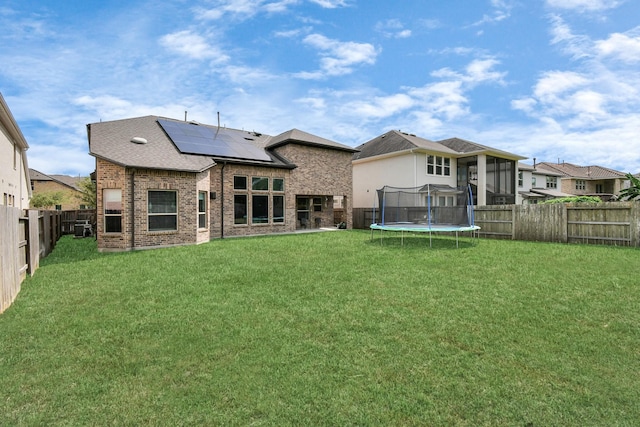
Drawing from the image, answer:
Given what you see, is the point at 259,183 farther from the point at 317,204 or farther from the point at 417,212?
the point at 417,212

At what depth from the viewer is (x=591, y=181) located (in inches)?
1542

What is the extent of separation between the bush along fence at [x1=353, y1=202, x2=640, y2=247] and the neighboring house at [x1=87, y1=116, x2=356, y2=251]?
8257 mm

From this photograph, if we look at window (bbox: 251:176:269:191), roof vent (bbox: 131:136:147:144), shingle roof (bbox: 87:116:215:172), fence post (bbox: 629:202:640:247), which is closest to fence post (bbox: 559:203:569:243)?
fence post (bbox: 629:202:640:247)

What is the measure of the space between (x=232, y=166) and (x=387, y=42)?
28.4 feet

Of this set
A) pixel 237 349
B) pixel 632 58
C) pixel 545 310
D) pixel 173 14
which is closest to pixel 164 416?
pixel 237 349

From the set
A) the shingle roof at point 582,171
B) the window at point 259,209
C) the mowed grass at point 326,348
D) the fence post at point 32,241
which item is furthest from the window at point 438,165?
the shingle roof at point 582,171

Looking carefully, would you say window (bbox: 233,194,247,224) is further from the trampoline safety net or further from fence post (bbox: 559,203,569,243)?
fence post (bbox: 559,203,569,243)

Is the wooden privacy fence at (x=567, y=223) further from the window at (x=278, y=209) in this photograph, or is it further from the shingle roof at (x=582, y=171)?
the shingle roof at (x=582, y=171)

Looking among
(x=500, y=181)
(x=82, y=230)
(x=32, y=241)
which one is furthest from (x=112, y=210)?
(x=500, y=181)

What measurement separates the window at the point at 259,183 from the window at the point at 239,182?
416mm

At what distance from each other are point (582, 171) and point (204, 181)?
4820 centimetres

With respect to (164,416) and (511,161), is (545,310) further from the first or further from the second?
(511,161)

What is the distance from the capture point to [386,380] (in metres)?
2.94

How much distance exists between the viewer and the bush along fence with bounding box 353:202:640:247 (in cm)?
1119
